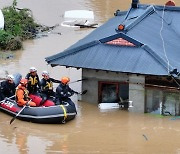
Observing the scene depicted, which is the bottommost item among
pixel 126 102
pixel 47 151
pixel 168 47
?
pixel 47 151

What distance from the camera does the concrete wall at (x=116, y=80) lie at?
20453mm

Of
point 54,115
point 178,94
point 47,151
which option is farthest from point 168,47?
point 47,151

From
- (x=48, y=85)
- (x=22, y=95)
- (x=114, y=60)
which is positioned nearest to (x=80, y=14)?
(x=114, y=60)

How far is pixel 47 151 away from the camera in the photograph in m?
17.8

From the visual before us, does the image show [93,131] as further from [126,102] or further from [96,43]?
[96,43]

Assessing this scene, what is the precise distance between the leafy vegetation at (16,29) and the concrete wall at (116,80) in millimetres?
9129

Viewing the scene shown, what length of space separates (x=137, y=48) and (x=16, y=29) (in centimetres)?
1287

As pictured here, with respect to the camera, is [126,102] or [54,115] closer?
[54,115]

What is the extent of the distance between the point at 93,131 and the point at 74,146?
4.63 feet

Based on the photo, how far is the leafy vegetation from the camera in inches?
1173

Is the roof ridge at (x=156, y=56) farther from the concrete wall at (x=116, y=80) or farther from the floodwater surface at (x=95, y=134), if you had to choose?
the floodwater surface at (x=95, y=134)

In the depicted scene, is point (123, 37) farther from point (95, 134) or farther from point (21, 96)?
point (21, 96)

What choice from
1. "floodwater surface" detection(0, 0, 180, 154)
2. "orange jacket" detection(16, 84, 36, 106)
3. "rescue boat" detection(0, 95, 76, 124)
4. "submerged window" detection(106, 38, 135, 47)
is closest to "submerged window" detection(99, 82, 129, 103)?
"floodwater surface" detection(0, 0, 180, 154)

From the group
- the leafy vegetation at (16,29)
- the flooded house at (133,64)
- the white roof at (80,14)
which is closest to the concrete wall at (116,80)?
the flooded house at (133,64)
